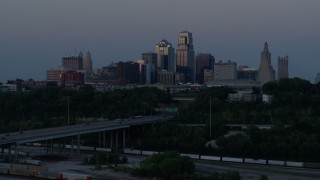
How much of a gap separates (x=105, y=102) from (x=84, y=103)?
172 cm

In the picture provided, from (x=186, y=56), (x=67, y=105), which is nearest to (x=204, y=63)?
(x=186, y=56)

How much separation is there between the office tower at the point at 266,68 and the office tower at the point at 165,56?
30.8 metres

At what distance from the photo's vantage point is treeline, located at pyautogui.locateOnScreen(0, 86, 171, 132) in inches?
1986

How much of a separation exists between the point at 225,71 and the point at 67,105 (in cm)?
8078

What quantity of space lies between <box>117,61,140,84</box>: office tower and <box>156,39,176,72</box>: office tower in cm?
1584

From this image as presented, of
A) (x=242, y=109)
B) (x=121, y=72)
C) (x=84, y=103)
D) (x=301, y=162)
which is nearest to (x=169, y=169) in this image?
(x=301, y=162)

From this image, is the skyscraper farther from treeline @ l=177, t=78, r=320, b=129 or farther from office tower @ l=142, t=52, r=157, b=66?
treeline @ l=177, t=78, r=320, b=129

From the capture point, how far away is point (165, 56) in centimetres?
14488

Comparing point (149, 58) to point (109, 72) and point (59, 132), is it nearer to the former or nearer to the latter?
point (109, 72)

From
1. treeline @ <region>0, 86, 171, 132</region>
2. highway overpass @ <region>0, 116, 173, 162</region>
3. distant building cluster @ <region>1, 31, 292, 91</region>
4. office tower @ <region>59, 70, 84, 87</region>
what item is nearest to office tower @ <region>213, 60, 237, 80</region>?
distant building cluster @ <region>1, 31, 292, 91</region>

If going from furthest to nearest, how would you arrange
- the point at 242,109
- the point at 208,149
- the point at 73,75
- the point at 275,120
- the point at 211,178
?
the point at 73,75 < the point at 242,109 < the point at 275,120 < the point at 208,149 < the point at 211,178

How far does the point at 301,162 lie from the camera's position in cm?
3484

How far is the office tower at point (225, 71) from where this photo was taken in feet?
427

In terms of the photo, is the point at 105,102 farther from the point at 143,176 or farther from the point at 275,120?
the point at 143,176
